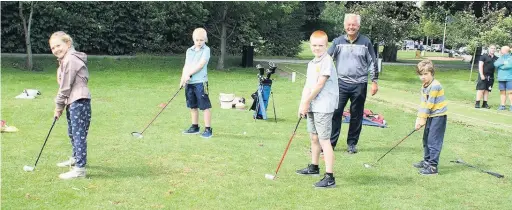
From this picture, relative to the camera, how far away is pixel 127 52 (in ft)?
75.8

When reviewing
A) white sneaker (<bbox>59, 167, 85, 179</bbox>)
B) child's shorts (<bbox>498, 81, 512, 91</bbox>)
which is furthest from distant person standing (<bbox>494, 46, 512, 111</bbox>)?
white sneaker (<bbox>59, 167, 85, 179</bbox>)

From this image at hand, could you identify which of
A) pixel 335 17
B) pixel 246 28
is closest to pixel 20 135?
pixel 246 28

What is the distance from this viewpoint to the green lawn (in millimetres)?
5211

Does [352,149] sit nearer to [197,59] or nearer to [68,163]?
[197,59]

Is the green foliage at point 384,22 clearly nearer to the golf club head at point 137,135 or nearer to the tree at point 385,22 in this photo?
the tree at point 385,22

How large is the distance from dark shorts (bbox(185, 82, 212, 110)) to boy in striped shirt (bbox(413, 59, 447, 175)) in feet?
10.0

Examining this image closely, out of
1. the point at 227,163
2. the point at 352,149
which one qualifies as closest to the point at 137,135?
the point at 227,163

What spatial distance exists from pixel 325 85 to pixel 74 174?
283 cm

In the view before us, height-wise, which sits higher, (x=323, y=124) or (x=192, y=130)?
(x=323, y=124)

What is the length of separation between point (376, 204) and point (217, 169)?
6.39 ft

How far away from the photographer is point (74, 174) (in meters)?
5.64

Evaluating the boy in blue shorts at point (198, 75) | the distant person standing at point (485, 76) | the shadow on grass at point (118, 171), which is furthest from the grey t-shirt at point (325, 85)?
the distant person standing at point (485, 76)

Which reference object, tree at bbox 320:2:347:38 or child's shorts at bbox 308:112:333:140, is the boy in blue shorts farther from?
tree at bbox 320:2:347:38

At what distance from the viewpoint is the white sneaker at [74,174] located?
18.5 ft
